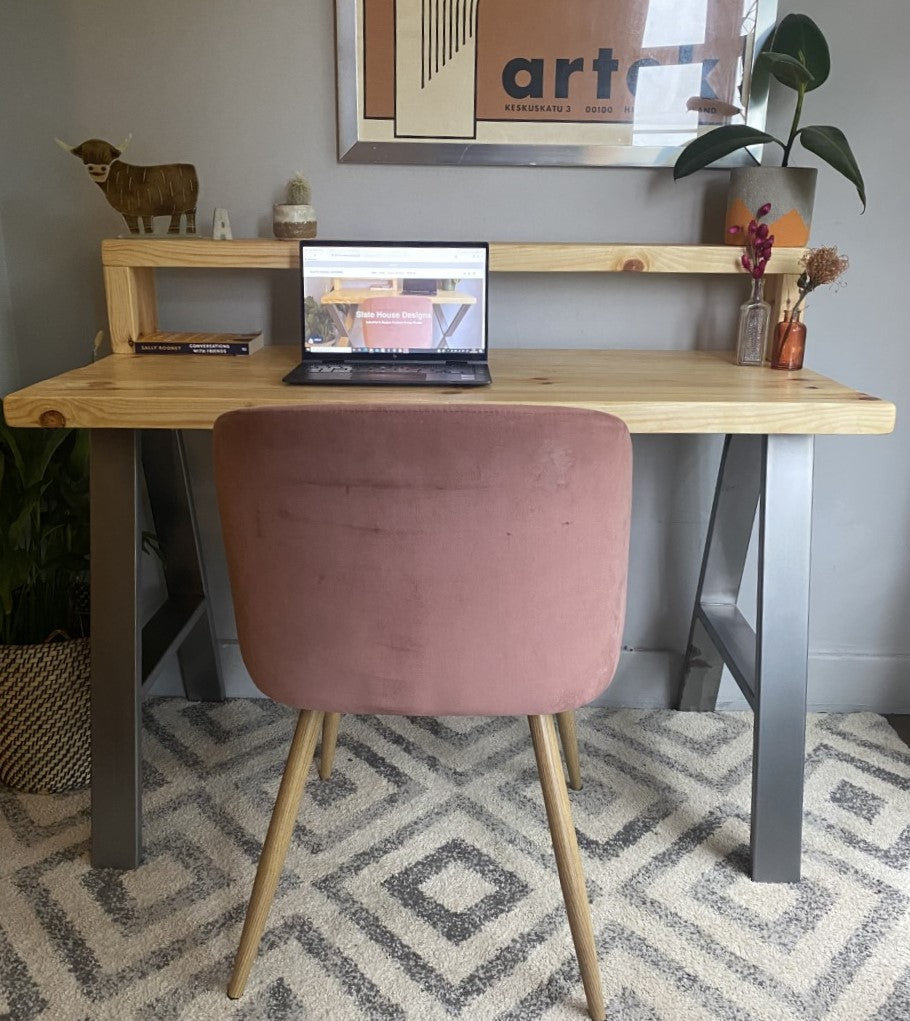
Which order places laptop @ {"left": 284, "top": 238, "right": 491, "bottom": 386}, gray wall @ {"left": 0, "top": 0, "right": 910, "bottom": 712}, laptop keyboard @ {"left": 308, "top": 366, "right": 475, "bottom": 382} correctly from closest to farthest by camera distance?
laptop keyboard @ {"left": 308, "top": 366, "right": 475, "bottom": 382}
laptop @ {"left": 284, "top": 238, "right": 491, "bottom": 386}
gray wall @ {"left": 0, "top": 0, "right": 910, "bottom": 712}

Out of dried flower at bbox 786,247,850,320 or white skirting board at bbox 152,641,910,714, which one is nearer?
dried flower at bbox 786,247,850,320

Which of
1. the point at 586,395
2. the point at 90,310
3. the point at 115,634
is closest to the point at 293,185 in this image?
the point at 90,310

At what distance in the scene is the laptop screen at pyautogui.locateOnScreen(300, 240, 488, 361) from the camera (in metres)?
1.52

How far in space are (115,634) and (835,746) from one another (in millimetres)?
1449

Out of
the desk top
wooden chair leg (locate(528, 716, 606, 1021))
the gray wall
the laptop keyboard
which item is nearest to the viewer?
wooden chair leg (locate(528, 716, 606, 1021))

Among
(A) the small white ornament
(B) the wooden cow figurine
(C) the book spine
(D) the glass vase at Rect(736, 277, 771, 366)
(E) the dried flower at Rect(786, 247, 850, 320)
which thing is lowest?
(C) the book spine

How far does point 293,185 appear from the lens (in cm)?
162

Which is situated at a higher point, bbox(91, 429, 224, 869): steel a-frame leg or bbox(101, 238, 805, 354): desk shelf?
bbox(101, 238, 805, 354): desk shelf

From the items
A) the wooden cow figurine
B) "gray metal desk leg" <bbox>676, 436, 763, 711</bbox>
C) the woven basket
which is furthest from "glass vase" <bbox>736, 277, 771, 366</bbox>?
the woven basket

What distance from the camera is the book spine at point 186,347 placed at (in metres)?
1.61

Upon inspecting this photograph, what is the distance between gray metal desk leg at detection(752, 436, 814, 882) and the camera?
1342 millimetres

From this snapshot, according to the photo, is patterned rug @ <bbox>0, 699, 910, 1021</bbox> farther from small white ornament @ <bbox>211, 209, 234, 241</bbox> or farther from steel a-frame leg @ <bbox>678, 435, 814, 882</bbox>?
small white ornament @ <bbox>211, 209, 234, 241</bbox>

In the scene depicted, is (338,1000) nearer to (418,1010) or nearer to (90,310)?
(418,1010)

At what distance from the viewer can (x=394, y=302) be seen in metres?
1.52
